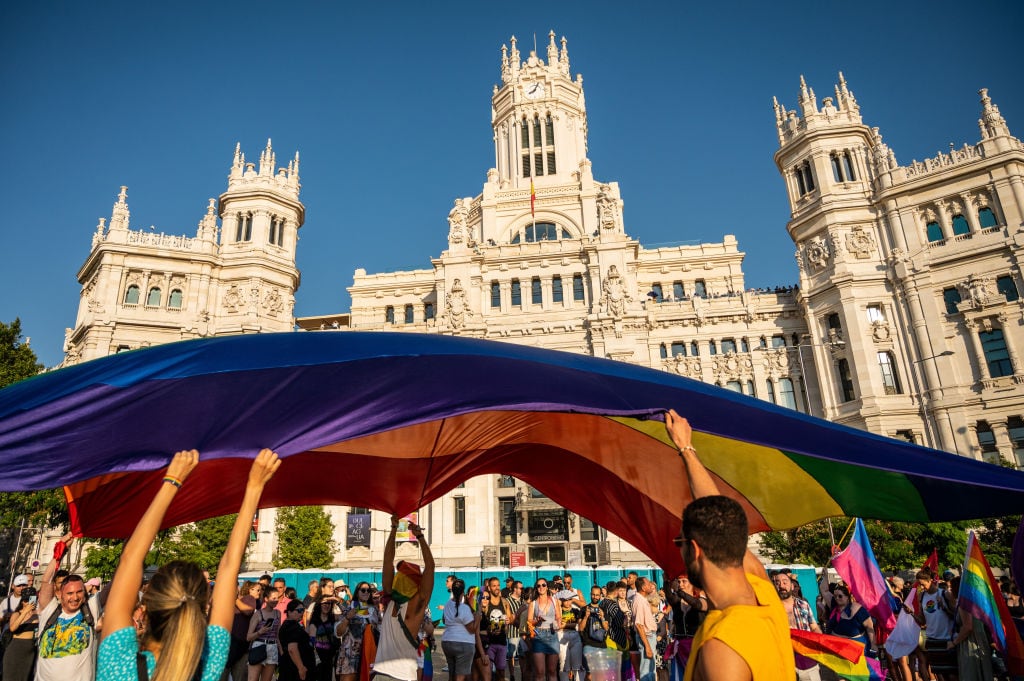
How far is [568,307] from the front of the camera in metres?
53.6

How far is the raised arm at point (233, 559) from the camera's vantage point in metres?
3.36

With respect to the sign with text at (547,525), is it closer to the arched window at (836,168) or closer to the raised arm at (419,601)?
the arched window at (836,168)

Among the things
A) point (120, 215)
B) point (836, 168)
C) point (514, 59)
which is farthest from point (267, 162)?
point (836, 168)

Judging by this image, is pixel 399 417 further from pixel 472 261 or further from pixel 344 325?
pixel 344 325

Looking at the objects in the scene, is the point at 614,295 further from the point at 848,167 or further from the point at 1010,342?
the point at 1010,342

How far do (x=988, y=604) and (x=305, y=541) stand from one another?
1643 inches

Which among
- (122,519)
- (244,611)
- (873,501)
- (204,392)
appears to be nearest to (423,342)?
(204,392)

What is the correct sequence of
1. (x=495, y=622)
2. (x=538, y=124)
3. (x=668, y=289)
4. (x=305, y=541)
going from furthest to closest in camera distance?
(x=538, y=124)
(x=668, y=289)
(x=305, y=541)
(x=495, y=622)

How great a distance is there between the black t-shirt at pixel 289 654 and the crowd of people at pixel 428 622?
0.02 meters

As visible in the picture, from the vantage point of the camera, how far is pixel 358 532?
46.4m

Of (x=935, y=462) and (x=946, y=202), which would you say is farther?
(x=946, y=202)

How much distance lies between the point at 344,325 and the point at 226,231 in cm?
1661

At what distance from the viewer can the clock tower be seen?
6506 centimetres

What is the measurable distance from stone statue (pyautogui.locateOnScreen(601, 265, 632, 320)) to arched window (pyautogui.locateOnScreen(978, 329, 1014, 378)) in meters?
23.7
